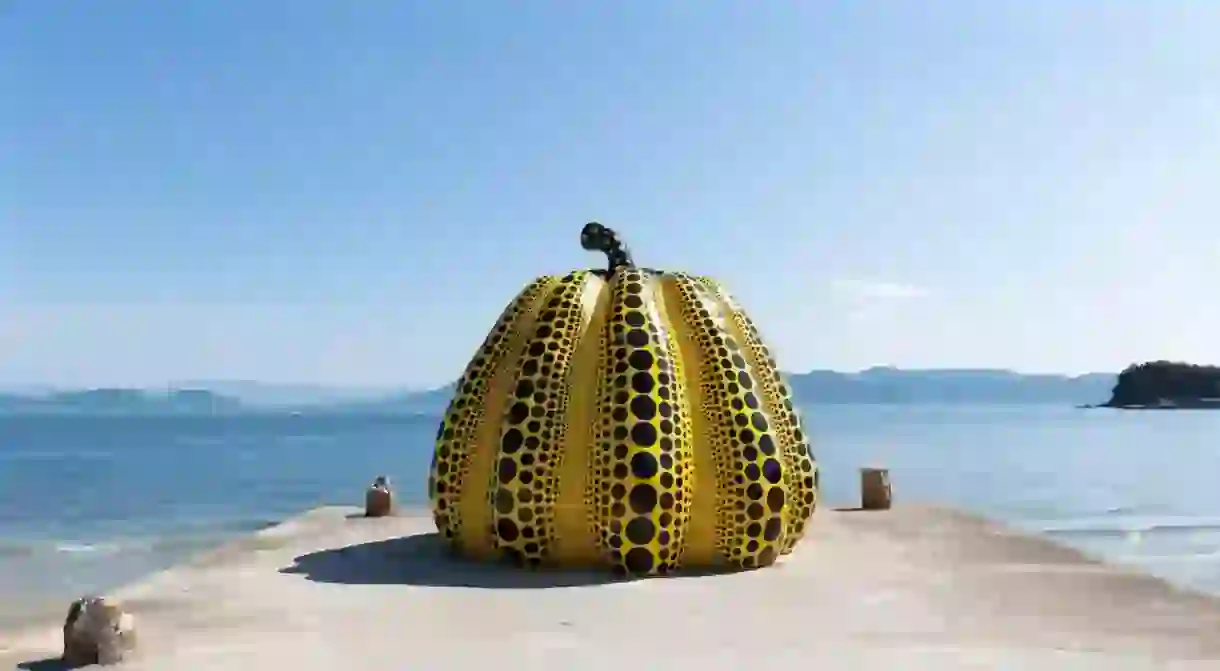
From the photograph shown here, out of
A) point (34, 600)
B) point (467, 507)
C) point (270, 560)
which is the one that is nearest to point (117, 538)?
point (34, 600)

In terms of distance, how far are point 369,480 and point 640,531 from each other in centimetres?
3424

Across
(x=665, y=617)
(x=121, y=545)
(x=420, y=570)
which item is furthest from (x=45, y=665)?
(x=121, y=545)

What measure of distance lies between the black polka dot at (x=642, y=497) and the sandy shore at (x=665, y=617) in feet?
2.27

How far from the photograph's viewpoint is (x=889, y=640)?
30.1 feet

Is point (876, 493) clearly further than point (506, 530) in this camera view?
Yes

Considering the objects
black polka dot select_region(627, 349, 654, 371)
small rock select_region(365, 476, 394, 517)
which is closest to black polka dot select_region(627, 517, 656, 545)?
black polka dot select_region(627, 349, 654, 371)

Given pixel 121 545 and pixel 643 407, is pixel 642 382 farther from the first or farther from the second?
pixel 121 545

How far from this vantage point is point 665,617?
31.9 feet

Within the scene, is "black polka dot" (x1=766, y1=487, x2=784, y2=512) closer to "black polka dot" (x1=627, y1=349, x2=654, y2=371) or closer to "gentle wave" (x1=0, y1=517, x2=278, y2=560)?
"black polka dot" (x1=627, y1=349, x2=654, y2=371)

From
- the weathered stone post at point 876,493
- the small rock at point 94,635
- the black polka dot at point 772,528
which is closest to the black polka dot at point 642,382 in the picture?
the black polka dot at point 772,528

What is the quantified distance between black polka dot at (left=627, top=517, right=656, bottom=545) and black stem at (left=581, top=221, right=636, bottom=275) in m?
3.22

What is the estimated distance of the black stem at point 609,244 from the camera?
1340cm

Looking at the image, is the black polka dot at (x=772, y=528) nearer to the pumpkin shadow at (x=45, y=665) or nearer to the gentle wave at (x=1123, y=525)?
the pumpkin shadow at (x=45, y=665)

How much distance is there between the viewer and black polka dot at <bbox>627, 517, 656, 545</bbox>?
11.2m
